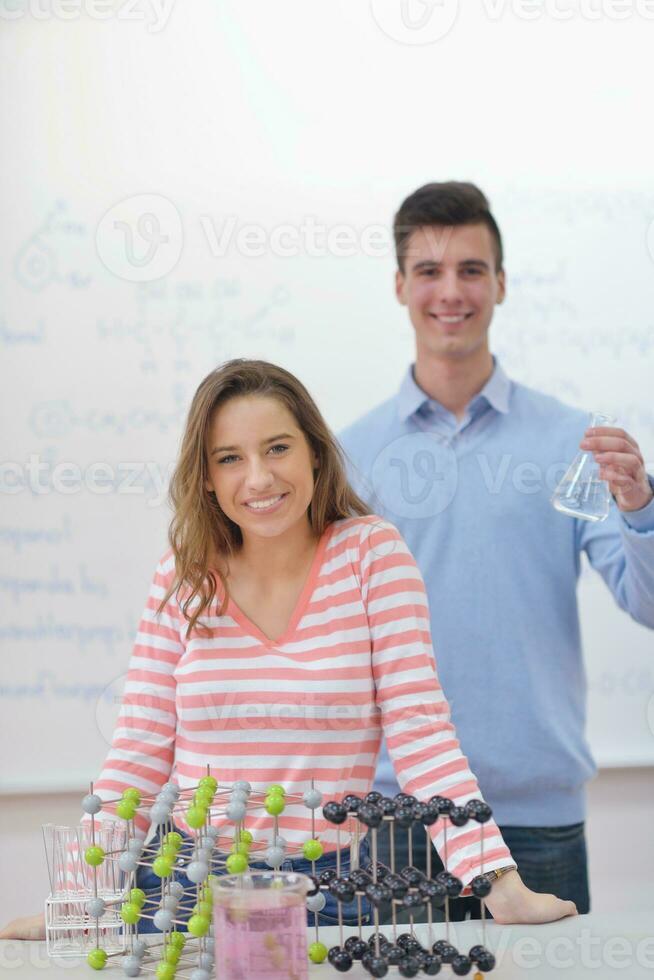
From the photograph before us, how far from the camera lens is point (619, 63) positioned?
7.65 ft

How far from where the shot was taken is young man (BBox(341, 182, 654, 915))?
1.99 meters

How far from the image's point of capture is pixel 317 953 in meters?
1.13

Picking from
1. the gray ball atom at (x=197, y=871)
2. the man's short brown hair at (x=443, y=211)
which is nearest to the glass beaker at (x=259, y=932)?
the gray ball atom at (x=197, y=871)

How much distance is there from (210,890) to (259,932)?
6.0 inches

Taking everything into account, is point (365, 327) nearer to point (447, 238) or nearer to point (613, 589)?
point (447, 238)

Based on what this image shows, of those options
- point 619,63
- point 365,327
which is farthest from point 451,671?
point 619,63

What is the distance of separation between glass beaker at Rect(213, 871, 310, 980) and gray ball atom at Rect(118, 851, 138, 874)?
0.64 ft

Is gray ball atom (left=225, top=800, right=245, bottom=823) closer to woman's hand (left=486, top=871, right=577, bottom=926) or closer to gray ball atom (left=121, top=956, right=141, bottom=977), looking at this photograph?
gray ball atom (left=121, top=956, right=141, bottom=977)

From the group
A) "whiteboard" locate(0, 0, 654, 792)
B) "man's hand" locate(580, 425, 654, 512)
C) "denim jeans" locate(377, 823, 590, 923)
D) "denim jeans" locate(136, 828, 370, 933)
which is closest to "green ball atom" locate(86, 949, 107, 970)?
"denim jeans" locate(136, 828, 370, 933)

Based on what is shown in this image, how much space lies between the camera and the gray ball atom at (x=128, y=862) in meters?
1.14

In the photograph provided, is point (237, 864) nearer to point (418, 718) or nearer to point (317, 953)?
point (317, 953)

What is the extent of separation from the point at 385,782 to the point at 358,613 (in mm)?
626

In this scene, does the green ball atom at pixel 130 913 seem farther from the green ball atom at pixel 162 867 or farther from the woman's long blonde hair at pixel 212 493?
the woman's long blonde hair at pixel 212 493

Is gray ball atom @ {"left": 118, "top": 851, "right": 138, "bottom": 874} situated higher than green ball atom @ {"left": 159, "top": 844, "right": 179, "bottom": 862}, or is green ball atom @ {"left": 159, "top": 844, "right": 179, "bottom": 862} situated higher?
green ball atom @ {"left": 159, "top": 844, "right": 179, "bottom": 862}
